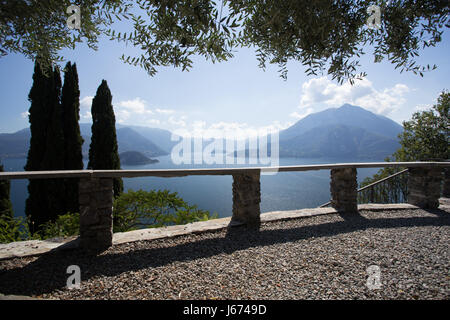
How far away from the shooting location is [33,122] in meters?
9.20

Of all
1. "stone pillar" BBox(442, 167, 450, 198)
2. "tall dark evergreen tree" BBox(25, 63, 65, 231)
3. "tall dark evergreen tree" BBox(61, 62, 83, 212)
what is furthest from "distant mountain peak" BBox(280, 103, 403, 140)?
"tall dark evergreen tree" BBox(25, 63, 65, 231)

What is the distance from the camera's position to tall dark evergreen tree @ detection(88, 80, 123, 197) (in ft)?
31.2

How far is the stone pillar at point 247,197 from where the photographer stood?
13.6ft

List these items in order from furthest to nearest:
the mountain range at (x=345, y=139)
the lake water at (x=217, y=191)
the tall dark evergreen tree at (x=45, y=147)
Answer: the mountain range at (x=345, y=139)
the lake water at (x=217, y=191)
the tall dark evergreen tree at (x=45, y=147)

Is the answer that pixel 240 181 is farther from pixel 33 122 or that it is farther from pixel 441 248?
pixel 33 122

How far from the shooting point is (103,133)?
9.55 meters

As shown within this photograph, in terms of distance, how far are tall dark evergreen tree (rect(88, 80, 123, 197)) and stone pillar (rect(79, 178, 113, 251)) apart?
708cm

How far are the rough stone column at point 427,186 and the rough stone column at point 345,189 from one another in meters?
2.20

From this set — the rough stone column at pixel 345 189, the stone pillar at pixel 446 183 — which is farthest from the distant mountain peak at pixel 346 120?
the rough stone column at pixel 345 189

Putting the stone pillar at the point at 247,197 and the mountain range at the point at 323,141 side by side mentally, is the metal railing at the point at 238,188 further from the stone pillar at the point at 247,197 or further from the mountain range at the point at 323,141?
the mountain range at the point at 323,141

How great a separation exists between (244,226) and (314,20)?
354cm

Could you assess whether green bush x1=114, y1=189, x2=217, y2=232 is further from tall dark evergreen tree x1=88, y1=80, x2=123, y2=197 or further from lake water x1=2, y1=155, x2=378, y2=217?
lake water x1=2, y1=155, x2=378, y2=217

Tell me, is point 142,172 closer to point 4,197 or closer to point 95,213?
point 95,213
